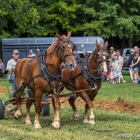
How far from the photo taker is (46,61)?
9672mm

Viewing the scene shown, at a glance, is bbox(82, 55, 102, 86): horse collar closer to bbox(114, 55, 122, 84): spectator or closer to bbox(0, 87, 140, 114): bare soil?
bbox(0, 87, 140, 114): bare soil

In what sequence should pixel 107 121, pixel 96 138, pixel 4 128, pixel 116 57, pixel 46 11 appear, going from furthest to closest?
pixel 46 11, pixel 116 57, pixel 107 121, pixel 4 128, pixel 96 138

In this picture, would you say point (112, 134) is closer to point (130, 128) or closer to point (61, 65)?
point (130, 128)

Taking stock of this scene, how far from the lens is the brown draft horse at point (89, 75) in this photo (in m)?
10.1

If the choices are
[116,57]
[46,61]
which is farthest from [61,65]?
[116,57]

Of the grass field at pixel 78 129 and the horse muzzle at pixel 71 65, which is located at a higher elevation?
the horse muzzle at pixel 71 65

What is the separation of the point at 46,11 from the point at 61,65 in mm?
26099

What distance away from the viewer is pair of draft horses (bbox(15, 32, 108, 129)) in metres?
9.36

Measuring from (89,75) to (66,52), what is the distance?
57.1 inches

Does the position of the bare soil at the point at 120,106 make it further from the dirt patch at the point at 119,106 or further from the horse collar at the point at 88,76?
the horse collar at the point at 88,76

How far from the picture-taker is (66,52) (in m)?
9.12

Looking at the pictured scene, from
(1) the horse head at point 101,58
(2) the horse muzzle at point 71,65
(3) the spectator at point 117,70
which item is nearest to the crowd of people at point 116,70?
(3) the spectator at point 117,70

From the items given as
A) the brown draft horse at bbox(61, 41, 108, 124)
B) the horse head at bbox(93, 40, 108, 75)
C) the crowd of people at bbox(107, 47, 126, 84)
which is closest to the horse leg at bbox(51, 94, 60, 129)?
the brown draft horse at bbox(61, 41, 108, 124)

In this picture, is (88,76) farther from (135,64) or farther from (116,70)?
(116,70)
